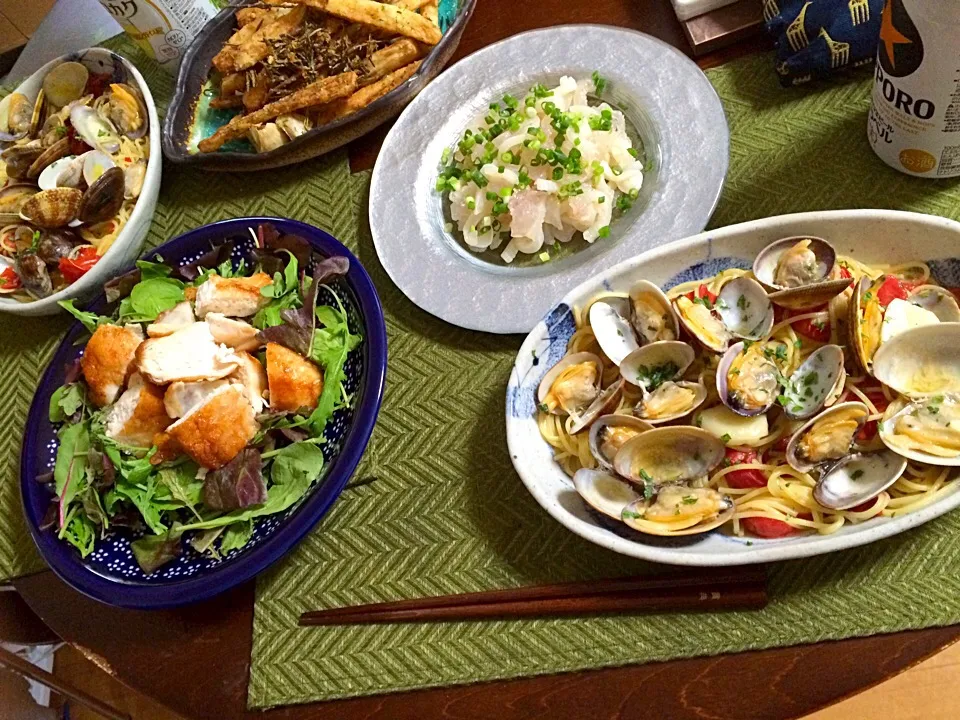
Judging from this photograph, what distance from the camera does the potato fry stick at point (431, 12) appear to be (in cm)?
153

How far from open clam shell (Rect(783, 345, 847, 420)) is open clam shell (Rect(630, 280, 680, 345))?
169 millimetres

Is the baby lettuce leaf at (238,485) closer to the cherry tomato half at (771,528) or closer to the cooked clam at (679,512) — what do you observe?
the cooked clam at (679,512)

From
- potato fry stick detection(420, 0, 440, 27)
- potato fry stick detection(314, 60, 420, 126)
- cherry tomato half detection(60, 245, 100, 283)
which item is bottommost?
cherry tomato half detection(60, 245, 100, 283)

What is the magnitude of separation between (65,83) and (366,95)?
2.34ft

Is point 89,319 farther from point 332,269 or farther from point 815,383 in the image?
point 815,383

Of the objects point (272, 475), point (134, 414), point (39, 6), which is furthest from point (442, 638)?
point (39, 6)

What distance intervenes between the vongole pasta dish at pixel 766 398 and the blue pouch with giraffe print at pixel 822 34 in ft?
1.36

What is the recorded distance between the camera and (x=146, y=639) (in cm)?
115

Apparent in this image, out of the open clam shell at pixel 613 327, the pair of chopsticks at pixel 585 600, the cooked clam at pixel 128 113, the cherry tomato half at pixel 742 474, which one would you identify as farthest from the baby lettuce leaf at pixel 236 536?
the cooked clam at pixel 128 113

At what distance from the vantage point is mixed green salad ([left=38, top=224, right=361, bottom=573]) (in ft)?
3.73

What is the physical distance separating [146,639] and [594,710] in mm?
683

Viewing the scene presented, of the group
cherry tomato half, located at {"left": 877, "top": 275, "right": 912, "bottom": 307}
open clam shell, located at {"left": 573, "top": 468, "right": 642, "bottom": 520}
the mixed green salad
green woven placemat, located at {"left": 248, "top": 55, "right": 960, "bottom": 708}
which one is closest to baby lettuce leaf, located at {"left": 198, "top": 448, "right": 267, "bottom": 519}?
the mixed green salad

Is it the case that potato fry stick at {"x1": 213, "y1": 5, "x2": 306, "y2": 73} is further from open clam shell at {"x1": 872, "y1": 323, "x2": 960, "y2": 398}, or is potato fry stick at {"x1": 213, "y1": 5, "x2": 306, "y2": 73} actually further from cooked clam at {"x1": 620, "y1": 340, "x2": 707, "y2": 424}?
open clam shell at {"x1": 872, "y1": 323, "x2": 960, "y2": 398}

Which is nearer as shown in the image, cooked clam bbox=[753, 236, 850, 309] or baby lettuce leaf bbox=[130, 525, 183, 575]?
cooked clam bbox=[753, 236, 850, 309]
